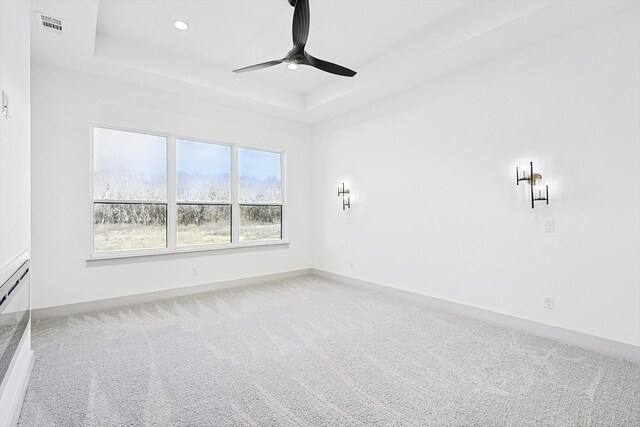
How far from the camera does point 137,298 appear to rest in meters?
4.43

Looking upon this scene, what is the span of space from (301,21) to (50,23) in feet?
7.79

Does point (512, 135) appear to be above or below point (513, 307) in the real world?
above

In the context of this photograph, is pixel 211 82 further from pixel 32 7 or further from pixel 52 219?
pixel 52 219

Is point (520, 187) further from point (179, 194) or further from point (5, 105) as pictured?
point (179, 194)

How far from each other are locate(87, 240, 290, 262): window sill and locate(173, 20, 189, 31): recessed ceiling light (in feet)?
9.47

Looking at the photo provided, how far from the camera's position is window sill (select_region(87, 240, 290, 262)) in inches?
166

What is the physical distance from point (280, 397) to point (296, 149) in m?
4.67

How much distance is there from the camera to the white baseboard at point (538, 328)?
2820 millimetres

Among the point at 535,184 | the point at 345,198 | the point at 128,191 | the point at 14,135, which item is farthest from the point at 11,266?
the point at 345,198

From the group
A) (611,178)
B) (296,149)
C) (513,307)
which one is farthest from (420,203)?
(296,149)

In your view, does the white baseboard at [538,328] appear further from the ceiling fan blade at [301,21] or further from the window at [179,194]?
the ceiling fan blade at [301,21]

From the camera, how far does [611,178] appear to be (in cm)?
289

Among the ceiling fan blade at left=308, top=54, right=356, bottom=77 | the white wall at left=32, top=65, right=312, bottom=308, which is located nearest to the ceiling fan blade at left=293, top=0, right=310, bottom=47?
the ceiling fan blade at left=308, top=54, right=356, bottom=77

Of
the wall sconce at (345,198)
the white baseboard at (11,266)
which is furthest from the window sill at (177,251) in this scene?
the white baseboard at (11,266)
